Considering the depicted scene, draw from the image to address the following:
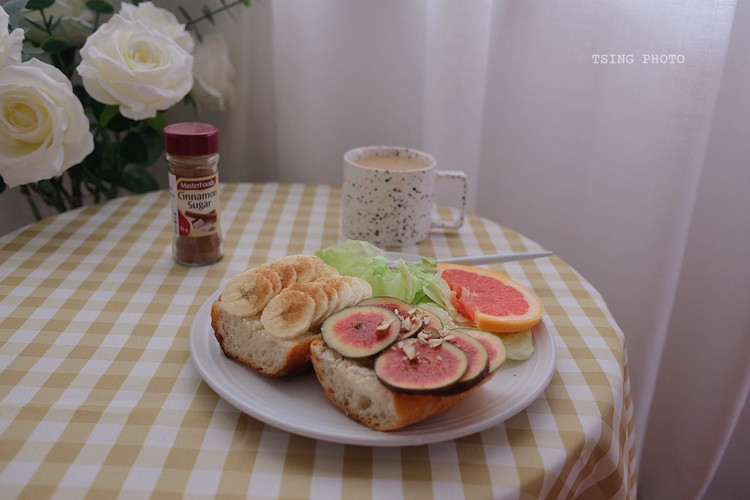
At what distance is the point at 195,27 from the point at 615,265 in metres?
1.25

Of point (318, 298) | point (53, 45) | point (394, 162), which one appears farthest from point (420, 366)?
point (53, 45)

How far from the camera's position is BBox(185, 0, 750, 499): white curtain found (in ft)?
4.77

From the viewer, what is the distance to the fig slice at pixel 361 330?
2.51ft

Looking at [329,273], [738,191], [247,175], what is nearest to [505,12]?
[738,191]

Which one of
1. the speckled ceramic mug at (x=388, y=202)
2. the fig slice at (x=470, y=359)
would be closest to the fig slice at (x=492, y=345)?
the fig slice at (x=470, y=359)

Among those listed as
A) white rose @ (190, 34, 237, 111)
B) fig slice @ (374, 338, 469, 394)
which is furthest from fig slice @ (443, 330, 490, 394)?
white rose @ (190, 34, 237, 111)

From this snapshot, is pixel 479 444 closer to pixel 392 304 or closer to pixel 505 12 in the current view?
pixel 392 304

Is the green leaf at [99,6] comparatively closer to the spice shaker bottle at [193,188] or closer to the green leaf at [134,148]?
the green leaf at [134,148]

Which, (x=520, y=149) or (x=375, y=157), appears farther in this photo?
(x=520, y=149)

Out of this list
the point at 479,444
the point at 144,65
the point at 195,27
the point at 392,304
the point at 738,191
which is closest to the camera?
the point at 479,444

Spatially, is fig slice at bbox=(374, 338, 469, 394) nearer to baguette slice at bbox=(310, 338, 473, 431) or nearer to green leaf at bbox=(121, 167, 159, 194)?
baguette slice at bbox=(310, 338, 473, 431)

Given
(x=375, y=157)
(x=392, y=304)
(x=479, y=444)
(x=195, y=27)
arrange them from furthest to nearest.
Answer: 1. (x=195, y=27)
2. (x=375, y=157)
3. (x=392, y=304)
4. (x=479, y=444)

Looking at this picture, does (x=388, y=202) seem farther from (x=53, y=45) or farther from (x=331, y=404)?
(x=53, y=45)

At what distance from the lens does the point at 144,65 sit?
1229mm
